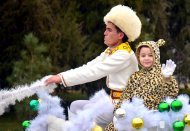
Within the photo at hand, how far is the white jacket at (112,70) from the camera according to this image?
4.95m

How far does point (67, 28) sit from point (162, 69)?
497 inches

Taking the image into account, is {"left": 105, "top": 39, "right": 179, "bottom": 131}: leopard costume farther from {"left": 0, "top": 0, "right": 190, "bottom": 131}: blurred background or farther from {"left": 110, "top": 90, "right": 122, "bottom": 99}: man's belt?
{"left": 0, "top": 0, "right": 190, "bottom": 131}: blurred background

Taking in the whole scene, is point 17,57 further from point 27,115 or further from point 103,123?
point 103,123

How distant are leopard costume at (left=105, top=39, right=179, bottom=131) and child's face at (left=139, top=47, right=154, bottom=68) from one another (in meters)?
0.03

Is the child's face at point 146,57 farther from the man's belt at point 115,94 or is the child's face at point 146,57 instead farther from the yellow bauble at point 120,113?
the yellow bauble at point 120,113

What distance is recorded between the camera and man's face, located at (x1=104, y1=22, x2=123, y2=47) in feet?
16.9

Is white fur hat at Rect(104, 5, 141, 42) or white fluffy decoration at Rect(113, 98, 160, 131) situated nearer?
white fluffy decoration at Rect(113, 98, 160, 131)

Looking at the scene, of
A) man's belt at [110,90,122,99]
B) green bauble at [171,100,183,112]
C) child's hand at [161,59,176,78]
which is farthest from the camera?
man's belt at [110,90,122,99]

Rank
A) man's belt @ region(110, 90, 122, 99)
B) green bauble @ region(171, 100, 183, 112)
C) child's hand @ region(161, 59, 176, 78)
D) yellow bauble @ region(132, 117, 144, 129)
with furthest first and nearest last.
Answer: man's belt @ region(110, 90, 122, 99)
child's hand @ region(161, 59, 176, 78)
green bauble @ region(171, 100, 183, 112)
yellow bauble @ region(132, 117, 144, 129)

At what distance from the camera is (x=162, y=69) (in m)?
4.80

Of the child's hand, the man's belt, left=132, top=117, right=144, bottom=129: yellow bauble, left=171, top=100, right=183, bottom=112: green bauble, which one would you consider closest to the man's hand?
the man's belt

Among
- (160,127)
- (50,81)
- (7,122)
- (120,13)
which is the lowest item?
(7,122)

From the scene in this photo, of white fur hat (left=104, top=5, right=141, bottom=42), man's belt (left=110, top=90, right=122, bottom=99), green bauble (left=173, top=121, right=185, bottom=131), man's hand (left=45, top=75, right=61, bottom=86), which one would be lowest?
green bauble (left=173, top=121, right=185, bottom=131)

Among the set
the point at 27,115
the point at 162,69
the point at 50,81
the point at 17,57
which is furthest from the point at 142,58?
the point at 17,57
